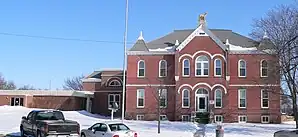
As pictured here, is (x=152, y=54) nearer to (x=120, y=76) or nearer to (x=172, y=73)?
(x=172, y=73)

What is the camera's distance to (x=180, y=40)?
5150 cm

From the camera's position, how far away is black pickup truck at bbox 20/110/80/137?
21.7 m

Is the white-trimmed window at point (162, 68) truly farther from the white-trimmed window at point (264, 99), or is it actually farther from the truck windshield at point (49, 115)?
the truck windshield at point (49, 115)

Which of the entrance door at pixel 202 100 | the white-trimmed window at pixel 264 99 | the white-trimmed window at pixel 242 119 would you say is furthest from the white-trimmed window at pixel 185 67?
the white-trimmed window at pixel 264 99

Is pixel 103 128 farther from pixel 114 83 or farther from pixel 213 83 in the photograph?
pixel 114 83

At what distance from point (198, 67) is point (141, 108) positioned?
328 inches

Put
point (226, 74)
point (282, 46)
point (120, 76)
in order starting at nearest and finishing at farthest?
point (282, 46)
point (226, 74)
point (120, 76)

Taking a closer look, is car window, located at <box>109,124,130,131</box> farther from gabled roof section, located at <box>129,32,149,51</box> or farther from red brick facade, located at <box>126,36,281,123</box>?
gabled roof section, located at <box>129,32,149,51</box>

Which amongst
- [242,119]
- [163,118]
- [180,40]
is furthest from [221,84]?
[180,40]

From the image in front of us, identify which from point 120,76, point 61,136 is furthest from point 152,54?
point 61,136

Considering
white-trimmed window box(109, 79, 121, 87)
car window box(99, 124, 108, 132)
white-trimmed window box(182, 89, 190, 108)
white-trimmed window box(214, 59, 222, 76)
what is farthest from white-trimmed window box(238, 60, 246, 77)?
car window box(99, 124, 108, 132)

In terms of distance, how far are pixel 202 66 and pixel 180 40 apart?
620cm

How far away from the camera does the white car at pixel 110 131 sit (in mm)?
21312

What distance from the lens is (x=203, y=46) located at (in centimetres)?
4662
